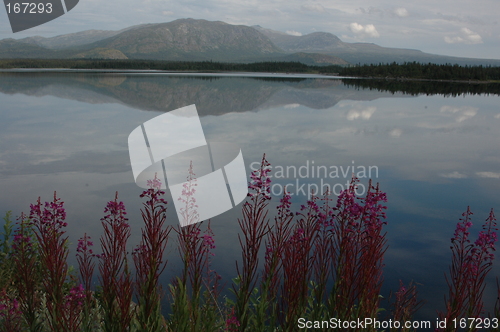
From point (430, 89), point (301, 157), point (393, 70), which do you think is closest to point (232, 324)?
point (301, 157)

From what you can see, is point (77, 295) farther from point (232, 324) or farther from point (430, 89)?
point (430, 89)

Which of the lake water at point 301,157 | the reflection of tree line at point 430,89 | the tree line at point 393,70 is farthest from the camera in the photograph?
the tree line at point 393,70

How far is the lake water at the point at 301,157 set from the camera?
6.22 metres

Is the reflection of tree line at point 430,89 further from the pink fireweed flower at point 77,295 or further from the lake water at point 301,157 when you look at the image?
the pink fireweed flower at point 77,295

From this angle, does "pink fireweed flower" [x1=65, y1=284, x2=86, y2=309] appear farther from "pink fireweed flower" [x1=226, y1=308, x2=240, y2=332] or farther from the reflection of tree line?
the reflection of tree line

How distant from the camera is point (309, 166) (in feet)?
33.8

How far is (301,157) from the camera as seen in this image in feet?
37.0

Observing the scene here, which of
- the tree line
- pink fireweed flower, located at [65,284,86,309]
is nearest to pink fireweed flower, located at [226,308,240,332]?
pink fireweed flower, located at [65,284,86,309]

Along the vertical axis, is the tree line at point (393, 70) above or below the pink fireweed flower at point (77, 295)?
above

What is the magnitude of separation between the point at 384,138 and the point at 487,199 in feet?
22.9

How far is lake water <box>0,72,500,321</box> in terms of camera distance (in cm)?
622

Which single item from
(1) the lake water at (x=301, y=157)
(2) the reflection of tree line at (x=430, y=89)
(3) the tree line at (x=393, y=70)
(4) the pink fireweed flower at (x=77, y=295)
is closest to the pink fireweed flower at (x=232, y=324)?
(4) the pink fireweed flower at (x=77, y=295)

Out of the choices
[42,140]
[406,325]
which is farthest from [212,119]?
[406,325]

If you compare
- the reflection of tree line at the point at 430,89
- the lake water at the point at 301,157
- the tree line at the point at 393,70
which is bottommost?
the lake water at the point at 301,157
